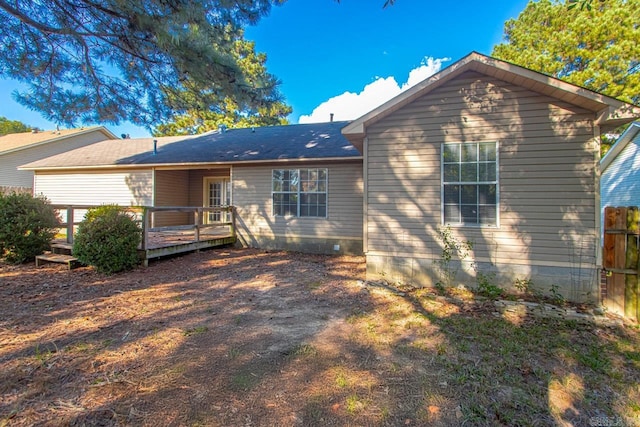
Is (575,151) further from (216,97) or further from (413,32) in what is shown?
(413,32)

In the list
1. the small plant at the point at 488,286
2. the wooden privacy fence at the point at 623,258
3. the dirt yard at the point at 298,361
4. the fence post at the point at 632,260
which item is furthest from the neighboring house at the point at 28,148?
the fence post at the point at 632,260

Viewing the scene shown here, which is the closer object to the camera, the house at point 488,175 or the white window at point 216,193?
the house at point 488,175

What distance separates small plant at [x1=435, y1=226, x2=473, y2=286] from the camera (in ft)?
18.6

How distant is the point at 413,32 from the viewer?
38.3 ft

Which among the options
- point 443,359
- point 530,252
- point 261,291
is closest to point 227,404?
point 443,359

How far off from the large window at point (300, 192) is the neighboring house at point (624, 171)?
9.05 m

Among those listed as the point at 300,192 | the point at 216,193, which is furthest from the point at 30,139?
the point at 300,192

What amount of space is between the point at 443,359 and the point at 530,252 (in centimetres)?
333

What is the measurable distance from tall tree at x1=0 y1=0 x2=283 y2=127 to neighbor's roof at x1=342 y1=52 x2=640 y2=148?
2976 mm

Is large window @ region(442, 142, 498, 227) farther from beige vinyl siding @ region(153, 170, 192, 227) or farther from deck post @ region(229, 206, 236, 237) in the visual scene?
beige vinyl siding @ region(153, 170, 192, 227)

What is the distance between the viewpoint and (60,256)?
7156mm

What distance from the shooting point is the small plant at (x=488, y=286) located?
5.25 meters

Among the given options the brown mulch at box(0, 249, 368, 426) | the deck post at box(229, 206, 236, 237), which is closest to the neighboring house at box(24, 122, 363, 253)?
the deck post at box(229, 206, 236, 237)

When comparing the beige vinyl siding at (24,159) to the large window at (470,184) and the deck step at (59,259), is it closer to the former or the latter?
the deck step at (59,259)
